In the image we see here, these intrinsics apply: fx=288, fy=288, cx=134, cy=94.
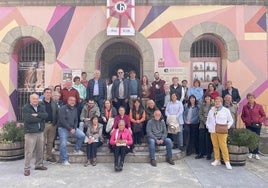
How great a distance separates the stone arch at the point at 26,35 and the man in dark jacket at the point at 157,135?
5545mm

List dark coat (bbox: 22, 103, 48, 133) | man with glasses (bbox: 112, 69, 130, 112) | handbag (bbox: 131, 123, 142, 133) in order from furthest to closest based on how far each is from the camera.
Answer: man with glasses (bbox: 112, 69, 130, 112), handbag (bbox: 131, 123, 142, 133), dark coat (bbox: 22, 103, 48, 133)

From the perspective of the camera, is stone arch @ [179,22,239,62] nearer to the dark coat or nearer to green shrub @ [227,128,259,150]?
green shrub @ [227,128,259,150]

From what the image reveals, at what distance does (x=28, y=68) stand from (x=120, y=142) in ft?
21.6

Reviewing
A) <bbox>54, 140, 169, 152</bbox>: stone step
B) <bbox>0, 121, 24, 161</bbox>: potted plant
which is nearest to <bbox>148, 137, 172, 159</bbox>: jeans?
<bbox>54, 140, 169, 152</bbox>: stone step

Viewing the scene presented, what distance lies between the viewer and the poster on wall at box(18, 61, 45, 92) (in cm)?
1201

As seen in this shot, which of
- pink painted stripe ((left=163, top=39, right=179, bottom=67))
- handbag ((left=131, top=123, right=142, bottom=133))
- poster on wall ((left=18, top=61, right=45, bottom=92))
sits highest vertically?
pink painted stripe ((left=163, top=39, right=179, bottom=67))

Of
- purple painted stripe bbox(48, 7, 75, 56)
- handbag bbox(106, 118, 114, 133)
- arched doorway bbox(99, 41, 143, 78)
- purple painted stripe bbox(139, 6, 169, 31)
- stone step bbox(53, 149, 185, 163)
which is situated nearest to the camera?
stone step bbox(53, 149, 185, 163)

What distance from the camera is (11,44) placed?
11.7 metres

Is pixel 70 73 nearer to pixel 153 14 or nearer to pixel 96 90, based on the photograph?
pixel 96 90

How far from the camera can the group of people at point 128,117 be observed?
295 inches

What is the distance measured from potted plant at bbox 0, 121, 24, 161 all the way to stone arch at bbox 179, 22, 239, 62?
6588mm

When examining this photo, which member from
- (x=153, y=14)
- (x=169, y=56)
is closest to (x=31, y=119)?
(x=169, y=56)

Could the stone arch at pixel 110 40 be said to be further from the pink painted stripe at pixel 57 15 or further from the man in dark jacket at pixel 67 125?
the man in dark jacket at pixel 67 125

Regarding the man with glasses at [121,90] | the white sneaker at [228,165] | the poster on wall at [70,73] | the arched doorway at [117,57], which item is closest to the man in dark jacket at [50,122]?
the man with glasses at [121,90]
